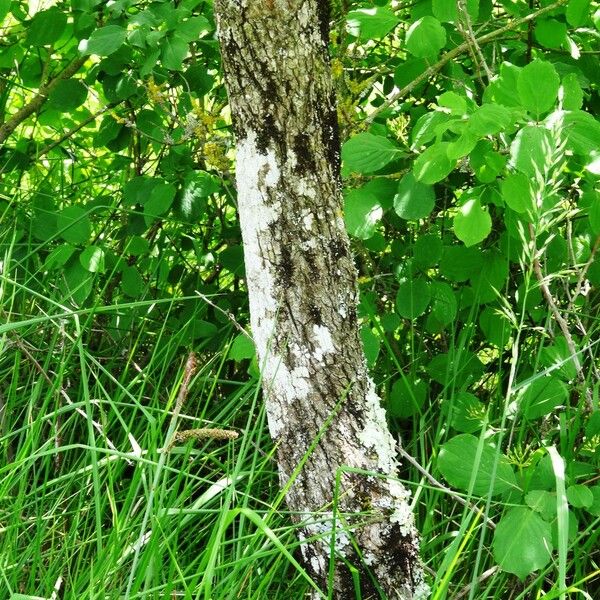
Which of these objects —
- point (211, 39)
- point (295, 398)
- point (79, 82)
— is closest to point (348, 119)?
point (211, 39)

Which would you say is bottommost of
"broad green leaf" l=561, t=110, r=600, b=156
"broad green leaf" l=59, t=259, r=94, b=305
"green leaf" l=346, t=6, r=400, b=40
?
"broad green leaf" l=59, t=259, r=94, b=305

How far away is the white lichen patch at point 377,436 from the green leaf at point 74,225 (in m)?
1.11

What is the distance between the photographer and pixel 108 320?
2982mm

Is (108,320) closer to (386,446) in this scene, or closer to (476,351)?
(476,351)

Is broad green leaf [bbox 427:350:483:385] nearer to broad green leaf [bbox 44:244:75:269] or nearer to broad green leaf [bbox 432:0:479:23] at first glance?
broad green leaf [bbox 432:0:479:23]

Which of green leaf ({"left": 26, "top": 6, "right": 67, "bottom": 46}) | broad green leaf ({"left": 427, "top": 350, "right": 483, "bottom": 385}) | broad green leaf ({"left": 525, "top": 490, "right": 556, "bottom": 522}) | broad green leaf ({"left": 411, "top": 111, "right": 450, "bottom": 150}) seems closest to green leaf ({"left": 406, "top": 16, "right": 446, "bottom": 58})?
broad green leaf ({"left": 411, "top": 111, "right": 450, "bottom": 150})

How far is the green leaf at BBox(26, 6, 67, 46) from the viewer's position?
2.63 m

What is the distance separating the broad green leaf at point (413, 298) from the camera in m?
2.41

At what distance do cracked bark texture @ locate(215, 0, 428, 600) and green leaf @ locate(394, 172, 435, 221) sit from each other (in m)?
0.29

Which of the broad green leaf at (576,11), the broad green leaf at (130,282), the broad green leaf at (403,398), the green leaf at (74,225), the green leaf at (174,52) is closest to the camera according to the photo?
the broad green leaf at (576,11)

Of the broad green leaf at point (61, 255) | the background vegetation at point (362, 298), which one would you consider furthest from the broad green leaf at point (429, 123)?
the broad green leaf at point (61, 255)

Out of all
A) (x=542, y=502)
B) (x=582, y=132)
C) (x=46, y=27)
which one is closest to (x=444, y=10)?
(x=582, y=132)

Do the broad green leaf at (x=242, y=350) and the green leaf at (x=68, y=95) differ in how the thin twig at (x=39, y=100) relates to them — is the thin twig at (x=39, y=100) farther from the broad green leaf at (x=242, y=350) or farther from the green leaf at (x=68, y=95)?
the broad green leaf at (x=242, y=350)

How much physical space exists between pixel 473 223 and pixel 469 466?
0.53m
